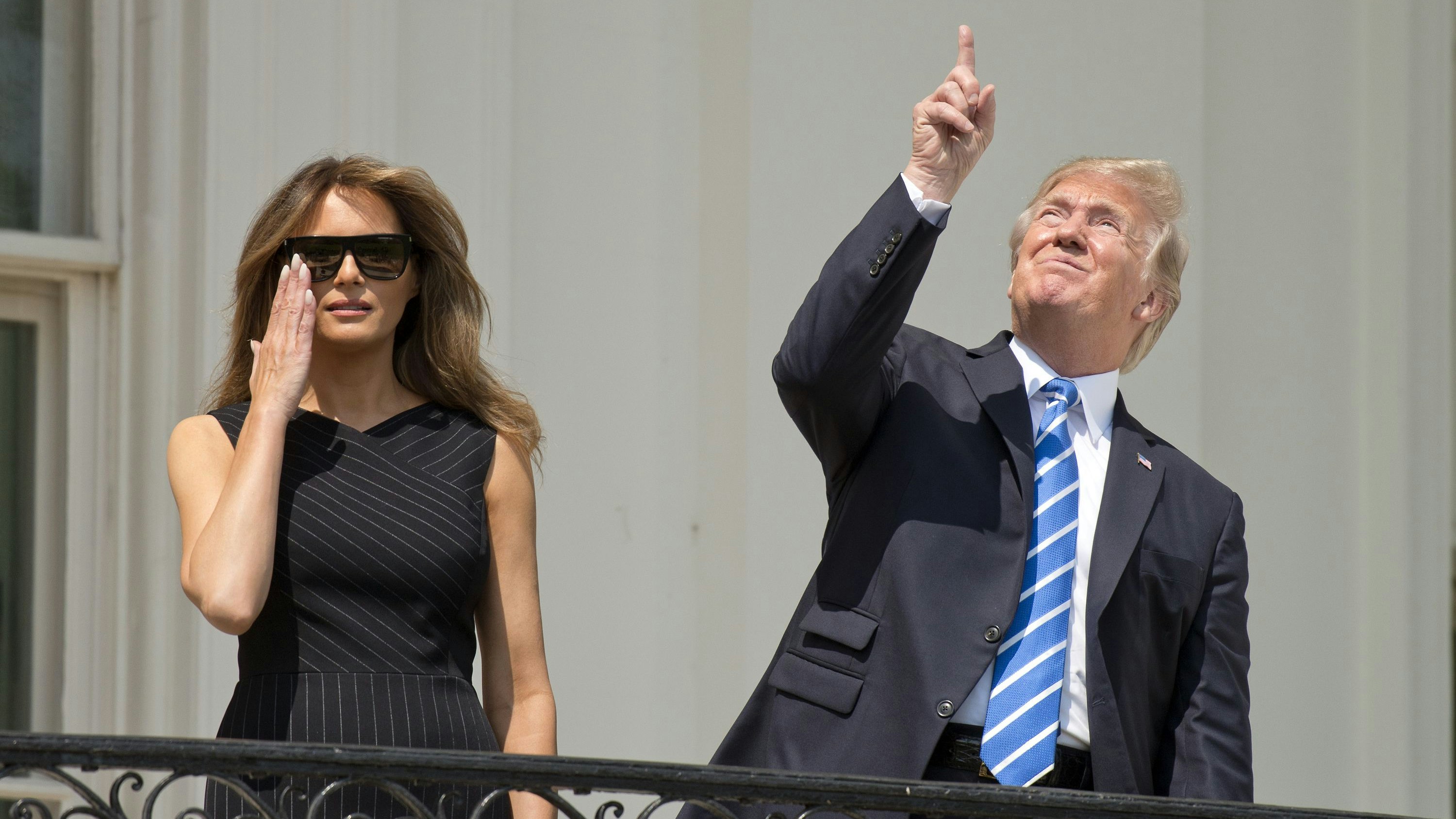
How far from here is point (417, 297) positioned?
264cm

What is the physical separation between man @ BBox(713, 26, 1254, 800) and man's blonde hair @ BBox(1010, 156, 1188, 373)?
6 centimetres

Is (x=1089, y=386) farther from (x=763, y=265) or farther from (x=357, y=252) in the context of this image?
(x=763, y=265)

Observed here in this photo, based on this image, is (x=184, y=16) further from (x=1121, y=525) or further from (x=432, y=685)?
(x=1121, y=525)

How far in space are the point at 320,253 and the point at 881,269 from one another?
88 centimetres

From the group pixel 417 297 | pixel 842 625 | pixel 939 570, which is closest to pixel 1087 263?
pixel 939 570

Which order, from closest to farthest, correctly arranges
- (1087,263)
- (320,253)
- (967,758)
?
(967,758), (320,253), (1087,263)

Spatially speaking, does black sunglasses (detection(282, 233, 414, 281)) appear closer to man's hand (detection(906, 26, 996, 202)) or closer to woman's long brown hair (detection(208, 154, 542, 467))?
woman's long brown hair (detection(208, 154, 542, 467))

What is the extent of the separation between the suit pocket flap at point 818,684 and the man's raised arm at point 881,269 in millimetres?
379

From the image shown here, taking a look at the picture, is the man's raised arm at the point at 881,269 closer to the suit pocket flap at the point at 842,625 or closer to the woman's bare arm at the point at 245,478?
the suit pocket flap at the point at 842,625

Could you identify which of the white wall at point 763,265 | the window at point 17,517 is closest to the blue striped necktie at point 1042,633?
the white wall at point 763,265

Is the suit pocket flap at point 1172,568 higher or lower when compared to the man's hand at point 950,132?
lower

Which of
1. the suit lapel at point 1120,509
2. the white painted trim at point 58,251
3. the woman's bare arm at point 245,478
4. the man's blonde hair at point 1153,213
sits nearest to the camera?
the woman's bare arm at point 245,478

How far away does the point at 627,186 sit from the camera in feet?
13.1

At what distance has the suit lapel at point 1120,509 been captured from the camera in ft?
7.82
